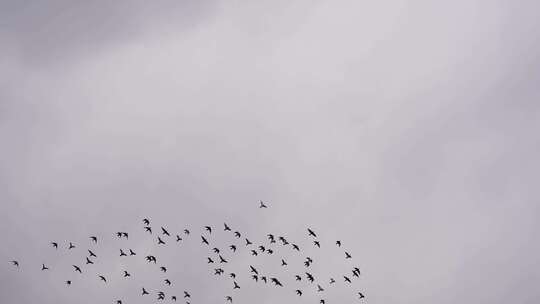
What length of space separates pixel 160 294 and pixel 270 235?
2792cm

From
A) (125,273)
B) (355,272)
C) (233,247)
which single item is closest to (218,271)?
(233,247)

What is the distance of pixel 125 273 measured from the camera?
15075cm

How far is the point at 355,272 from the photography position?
153 m

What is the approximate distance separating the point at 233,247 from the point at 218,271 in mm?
10840

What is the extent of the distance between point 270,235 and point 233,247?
829cm

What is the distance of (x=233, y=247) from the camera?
5920 inches

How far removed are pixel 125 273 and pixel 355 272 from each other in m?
49.3

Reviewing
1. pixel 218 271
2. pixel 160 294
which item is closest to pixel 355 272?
pixel 218 271

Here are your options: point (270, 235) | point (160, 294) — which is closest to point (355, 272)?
point (270, 235)

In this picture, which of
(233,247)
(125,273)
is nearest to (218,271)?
(233,247)

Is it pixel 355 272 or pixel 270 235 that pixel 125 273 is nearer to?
pixel 270 235

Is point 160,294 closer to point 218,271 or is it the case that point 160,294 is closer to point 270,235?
point 218,271

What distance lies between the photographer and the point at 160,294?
155m

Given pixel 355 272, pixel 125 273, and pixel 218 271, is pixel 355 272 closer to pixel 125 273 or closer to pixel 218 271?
pixel 218 271
